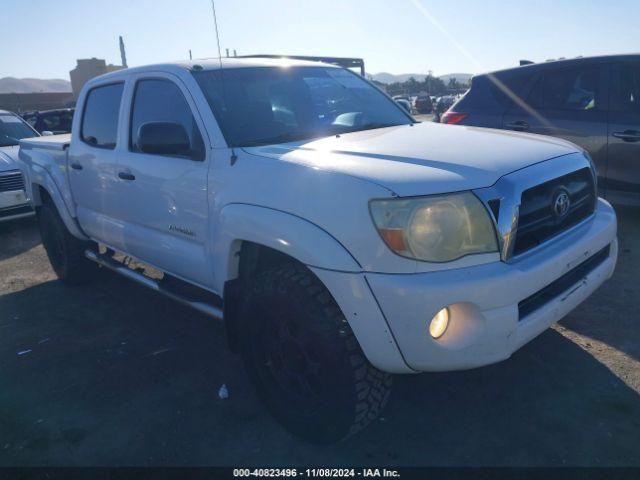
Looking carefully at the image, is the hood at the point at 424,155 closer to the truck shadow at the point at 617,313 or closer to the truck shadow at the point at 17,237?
the truck shadow at the point at 617,313

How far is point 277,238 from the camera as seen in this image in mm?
2322

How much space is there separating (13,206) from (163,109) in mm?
5149

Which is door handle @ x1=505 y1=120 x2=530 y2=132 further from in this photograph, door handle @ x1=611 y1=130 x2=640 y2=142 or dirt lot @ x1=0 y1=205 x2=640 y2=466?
dirt lot @ x1=0 y1=205 x2=640 y2=466

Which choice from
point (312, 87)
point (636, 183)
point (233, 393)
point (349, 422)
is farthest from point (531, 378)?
point (636, 183)

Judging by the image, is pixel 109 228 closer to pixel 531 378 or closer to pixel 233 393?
pixel 233 393

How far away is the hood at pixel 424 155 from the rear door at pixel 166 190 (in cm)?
46

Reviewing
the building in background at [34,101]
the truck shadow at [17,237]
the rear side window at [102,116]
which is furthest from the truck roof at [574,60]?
the building in background at [34,101]

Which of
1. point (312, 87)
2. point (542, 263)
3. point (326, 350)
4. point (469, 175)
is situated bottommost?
point (326, 350)

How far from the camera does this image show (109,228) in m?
3.98

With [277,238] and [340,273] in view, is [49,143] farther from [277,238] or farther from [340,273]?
[340,273]

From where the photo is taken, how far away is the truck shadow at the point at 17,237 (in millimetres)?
6633

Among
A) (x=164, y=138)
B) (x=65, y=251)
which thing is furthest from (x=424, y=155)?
(x=65, y=251)

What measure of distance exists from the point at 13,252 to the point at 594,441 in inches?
262

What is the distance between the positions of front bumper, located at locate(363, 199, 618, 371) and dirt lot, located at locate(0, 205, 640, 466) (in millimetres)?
592
